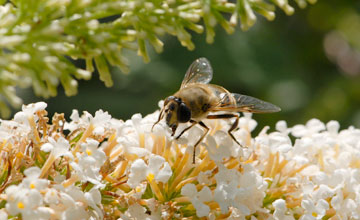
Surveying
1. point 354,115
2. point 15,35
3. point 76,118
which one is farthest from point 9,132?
point 354,115

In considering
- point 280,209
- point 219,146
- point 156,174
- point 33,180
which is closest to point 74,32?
point 33,180

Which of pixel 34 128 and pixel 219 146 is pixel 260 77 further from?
pixel 34 128

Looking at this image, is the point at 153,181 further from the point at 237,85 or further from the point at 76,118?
the point at 237,85

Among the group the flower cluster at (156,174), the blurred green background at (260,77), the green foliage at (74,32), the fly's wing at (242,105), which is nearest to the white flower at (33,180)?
the flower cluster at (156,174)

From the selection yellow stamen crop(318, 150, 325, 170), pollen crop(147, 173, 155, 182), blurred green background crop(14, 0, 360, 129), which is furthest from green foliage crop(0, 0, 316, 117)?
blurred green background crop(14, 0, 360, 129)

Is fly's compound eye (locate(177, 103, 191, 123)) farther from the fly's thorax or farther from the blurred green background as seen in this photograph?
the blurred green background

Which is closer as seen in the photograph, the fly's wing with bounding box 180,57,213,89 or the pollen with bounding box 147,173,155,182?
the pollen with bounding box 147,173,155,182

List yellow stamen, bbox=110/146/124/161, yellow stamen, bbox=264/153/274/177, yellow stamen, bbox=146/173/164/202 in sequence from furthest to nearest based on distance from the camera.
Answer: yellow stamen, bbox=264/153/274/177 → yellow stamen, bbox=110/146/124/161 → yellow stamen, bbox=146/173/164/202

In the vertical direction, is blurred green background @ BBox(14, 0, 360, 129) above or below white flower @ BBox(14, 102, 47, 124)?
below
